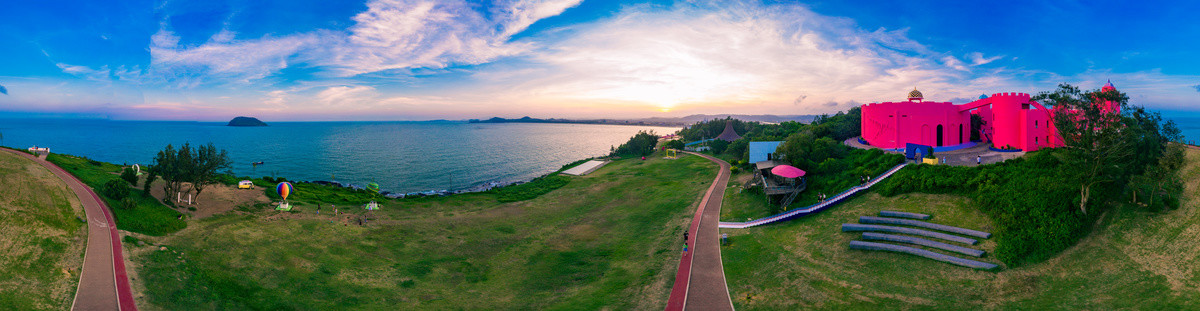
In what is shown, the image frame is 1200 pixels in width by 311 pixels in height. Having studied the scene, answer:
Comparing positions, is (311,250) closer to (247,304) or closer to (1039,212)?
(247,304)

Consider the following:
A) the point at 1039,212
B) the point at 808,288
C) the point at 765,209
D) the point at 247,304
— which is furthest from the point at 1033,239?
the point at 247,304

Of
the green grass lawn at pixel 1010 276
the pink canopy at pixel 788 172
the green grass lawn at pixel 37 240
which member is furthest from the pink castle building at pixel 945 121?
the green grass lawn at pixel 37 240

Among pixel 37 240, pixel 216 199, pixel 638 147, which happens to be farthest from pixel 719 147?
pixel 37 240

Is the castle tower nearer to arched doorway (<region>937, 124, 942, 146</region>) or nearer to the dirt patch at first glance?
arched doorway (<region>937, 124, 942, 146</region>)

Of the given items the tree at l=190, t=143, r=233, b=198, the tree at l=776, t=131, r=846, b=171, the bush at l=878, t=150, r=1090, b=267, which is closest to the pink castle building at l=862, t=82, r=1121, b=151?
the tree at l=776, t=131, r=846, b=171

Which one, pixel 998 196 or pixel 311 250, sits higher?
pixel 998 196

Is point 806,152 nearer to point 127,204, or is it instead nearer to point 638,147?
point 127,204
